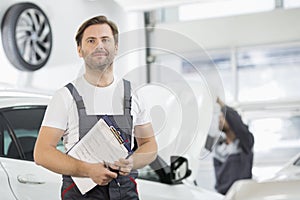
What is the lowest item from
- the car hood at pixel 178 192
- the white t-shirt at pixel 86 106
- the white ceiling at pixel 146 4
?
the car hood at pixel 178 192

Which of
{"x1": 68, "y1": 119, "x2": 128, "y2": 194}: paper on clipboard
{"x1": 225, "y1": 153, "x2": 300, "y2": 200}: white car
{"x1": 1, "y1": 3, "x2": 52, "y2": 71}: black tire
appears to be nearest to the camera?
{"x1": 225, "y1": 153, "x2": 300, "y2": 200}: white car

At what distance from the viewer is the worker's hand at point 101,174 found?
109cm

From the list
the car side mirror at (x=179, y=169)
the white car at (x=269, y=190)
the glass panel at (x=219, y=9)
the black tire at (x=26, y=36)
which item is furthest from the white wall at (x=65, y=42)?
the white car at (x=269, y=190)

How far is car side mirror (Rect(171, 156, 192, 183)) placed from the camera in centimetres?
123

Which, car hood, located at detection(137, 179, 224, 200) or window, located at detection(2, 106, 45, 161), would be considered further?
car hood, located at detection(137, 179, 224, 200)

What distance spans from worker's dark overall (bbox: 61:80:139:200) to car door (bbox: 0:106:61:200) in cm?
2

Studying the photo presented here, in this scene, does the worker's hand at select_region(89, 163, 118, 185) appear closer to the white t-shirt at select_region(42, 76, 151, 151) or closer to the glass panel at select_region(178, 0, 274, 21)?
the white t-shirt at select_region(42, 76, 151, 151)

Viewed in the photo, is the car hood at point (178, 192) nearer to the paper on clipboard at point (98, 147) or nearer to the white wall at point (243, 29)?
the paper on clipboard at point (98, 147)

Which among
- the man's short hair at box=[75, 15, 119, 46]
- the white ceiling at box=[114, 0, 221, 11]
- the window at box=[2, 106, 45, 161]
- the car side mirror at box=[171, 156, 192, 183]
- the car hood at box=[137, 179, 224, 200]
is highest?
the white ceiling at box=[114, 0, 221, 11]

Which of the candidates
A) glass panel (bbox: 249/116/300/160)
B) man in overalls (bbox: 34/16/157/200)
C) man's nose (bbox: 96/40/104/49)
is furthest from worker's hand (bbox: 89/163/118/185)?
glass panel (bbox: 249/116/300/160)

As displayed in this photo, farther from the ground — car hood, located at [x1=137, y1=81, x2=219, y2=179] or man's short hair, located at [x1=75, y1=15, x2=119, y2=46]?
man's short hair, located at [x1=75, y1=15, x2=119, y2=46]

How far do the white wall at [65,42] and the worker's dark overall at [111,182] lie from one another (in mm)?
56

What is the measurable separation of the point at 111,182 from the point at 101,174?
0.02 metres

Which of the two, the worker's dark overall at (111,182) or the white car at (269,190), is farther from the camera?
the worker's dark overall at (111,182)
